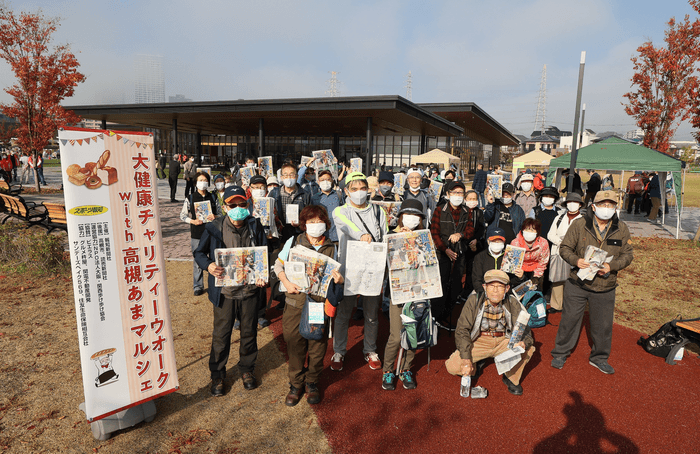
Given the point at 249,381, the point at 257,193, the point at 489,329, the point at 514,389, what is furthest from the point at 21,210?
the point at 514,389

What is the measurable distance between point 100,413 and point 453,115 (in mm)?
33321

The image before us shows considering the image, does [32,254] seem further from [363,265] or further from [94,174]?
[363,265]

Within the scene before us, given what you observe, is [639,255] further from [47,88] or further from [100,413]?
[47,88]

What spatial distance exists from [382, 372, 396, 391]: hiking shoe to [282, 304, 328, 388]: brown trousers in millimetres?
798

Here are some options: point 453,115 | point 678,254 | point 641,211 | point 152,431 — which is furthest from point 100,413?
point 453,115

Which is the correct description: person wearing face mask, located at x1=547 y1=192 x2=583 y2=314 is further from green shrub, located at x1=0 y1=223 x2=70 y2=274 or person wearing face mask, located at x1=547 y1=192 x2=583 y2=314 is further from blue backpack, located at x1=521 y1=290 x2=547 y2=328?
green shrub, located at x1=0 y1=223 x2=70 y2=274

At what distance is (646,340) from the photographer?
5.49m

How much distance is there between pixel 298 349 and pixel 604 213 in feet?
12.9

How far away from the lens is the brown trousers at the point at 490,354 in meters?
4.20

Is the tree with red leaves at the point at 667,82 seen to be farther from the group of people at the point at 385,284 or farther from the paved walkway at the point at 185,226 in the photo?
the group of people at the point at 385,284

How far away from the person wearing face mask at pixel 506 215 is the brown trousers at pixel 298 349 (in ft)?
12.6

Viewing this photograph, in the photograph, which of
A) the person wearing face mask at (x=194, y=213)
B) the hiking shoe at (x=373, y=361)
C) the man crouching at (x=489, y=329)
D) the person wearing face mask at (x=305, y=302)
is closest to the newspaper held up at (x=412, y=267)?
the man crouching at (x=489, y=329)

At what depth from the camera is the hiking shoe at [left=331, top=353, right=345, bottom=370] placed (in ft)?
15.3

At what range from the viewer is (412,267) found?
4109 millimetres
